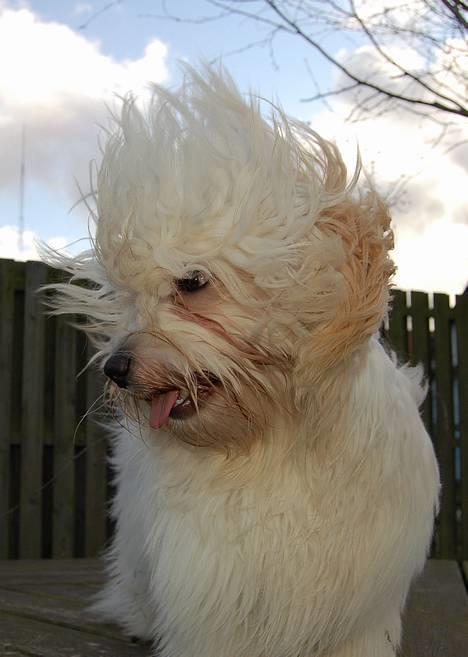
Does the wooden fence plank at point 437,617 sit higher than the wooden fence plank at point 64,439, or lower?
lower

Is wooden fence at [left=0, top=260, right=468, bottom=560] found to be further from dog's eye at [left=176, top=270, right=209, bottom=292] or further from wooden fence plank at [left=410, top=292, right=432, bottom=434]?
dog's eye at [left=176, top=270, right=209, bottom=292]

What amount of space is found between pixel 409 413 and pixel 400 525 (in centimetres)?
29

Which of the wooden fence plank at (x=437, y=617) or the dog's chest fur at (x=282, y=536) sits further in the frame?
the wooden fence plank at (x=437, y=617)

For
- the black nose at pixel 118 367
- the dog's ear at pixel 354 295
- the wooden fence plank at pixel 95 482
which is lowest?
the wooden fence plank at pixel 95 482

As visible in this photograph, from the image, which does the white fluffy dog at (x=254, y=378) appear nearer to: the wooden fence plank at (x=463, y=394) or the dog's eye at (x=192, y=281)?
the dog's eye at (x=192, y=281)

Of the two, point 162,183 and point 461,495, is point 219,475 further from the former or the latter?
point 461,495

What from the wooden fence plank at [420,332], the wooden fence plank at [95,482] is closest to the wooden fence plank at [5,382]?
the wooden fence plank at [95,482]

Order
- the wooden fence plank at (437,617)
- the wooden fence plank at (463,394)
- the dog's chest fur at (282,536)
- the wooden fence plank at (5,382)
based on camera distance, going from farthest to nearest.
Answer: the wooden fence plank at (463,394) < the wooden fence plank at (5,382) < the wooden fence plank at (437,617) < the dog's chest fur at (282,536)

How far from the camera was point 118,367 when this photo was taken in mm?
1648

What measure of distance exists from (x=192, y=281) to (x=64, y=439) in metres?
2.39

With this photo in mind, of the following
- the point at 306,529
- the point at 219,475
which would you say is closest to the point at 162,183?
the point at 219,475

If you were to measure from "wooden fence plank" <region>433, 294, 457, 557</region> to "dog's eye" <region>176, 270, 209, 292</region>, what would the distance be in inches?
116

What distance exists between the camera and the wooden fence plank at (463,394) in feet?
14.4

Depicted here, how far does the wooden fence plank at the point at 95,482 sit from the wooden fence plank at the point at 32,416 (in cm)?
23
